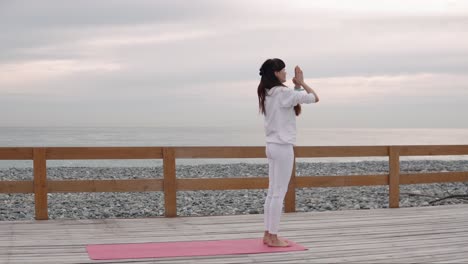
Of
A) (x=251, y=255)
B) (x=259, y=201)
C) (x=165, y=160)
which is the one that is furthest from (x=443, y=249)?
(x=259, y=201)

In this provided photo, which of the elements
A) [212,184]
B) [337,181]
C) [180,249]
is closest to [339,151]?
[337,181]

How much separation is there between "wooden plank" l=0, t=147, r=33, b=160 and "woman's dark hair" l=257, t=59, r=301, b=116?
3307 mm

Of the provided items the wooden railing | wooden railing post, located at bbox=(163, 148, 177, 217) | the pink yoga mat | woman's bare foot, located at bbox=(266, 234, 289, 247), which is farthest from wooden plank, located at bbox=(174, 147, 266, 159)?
woman's bare foot, located at bbox=(266, 234, 289, 247)

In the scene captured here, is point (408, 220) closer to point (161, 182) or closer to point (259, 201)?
point (161, 182)

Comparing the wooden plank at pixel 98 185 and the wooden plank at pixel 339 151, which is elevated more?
the wooden plank at pixel 339 151

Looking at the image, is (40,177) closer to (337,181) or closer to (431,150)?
(337,181)

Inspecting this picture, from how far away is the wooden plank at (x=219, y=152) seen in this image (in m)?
8.80

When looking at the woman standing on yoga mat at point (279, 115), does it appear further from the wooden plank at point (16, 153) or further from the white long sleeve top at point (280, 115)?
the wooden plank at point (16, 153)

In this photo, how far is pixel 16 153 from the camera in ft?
27.3

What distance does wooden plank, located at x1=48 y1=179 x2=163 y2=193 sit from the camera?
8383 mm

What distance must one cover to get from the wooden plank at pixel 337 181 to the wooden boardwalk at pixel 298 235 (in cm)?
41

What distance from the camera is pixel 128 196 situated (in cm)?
1669

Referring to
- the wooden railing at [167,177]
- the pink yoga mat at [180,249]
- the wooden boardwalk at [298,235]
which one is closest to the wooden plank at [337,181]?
the wooden railing at [167,177]

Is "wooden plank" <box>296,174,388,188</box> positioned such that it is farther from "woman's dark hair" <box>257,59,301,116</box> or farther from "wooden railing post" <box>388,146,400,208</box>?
"woman's dark hair" <box>257,59,301,116</box>
